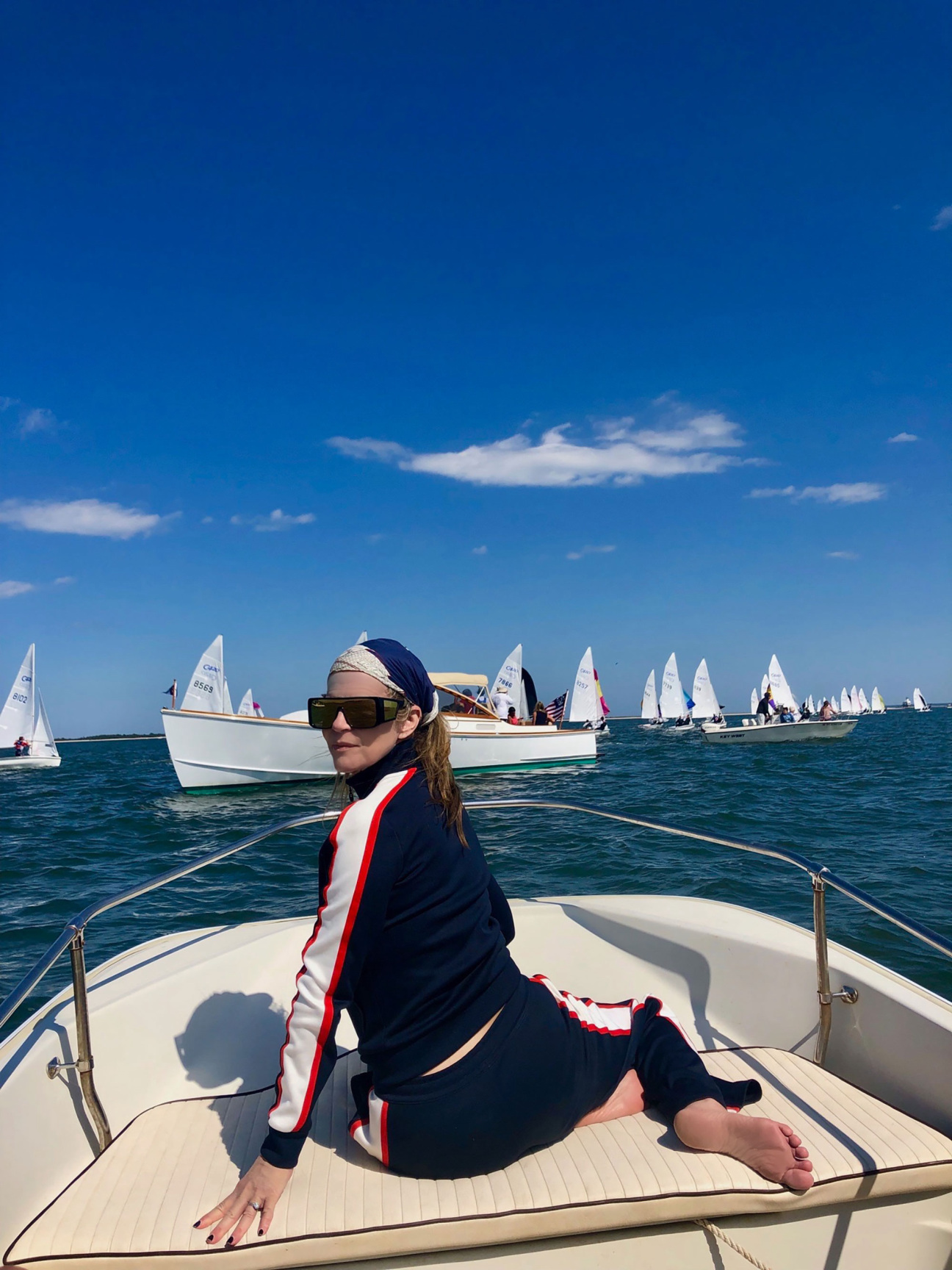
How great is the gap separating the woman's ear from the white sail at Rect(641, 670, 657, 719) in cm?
6482

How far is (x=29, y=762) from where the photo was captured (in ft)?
103

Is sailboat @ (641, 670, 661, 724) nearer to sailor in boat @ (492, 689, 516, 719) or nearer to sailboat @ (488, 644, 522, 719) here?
sailboat @ (488, 644, 522, 719)

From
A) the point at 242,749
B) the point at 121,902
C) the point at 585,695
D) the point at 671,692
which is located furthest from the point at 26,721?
the point at 671,692

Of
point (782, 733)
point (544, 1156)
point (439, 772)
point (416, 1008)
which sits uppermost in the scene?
point (439, 772)

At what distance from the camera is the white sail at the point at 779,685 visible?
46031 millimetres

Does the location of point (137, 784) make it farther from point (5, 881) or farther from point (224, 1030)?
point (224, 1030)

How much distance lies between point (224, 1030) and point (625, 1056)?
1244 millimetres

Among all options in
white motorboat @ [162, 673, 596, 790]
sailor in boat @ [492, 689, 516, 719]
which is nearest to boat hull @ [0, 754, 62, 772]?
white motorboat @ [162, 673, 596, 790]

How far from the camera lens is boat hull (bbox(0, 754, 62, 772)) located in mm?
30487

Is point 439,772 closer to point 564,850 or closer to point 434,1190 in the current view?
point 434,1190

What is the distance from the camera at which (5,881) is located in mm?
8344

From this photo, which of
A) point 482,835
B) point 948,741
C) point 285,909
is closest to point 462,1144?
point 285,909

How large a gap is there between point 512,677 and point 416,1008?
34542mm

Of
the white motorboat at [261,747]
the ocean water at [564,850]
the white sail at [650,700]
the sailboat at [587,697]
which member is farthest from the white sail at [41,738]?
the white sail at [650,700]
